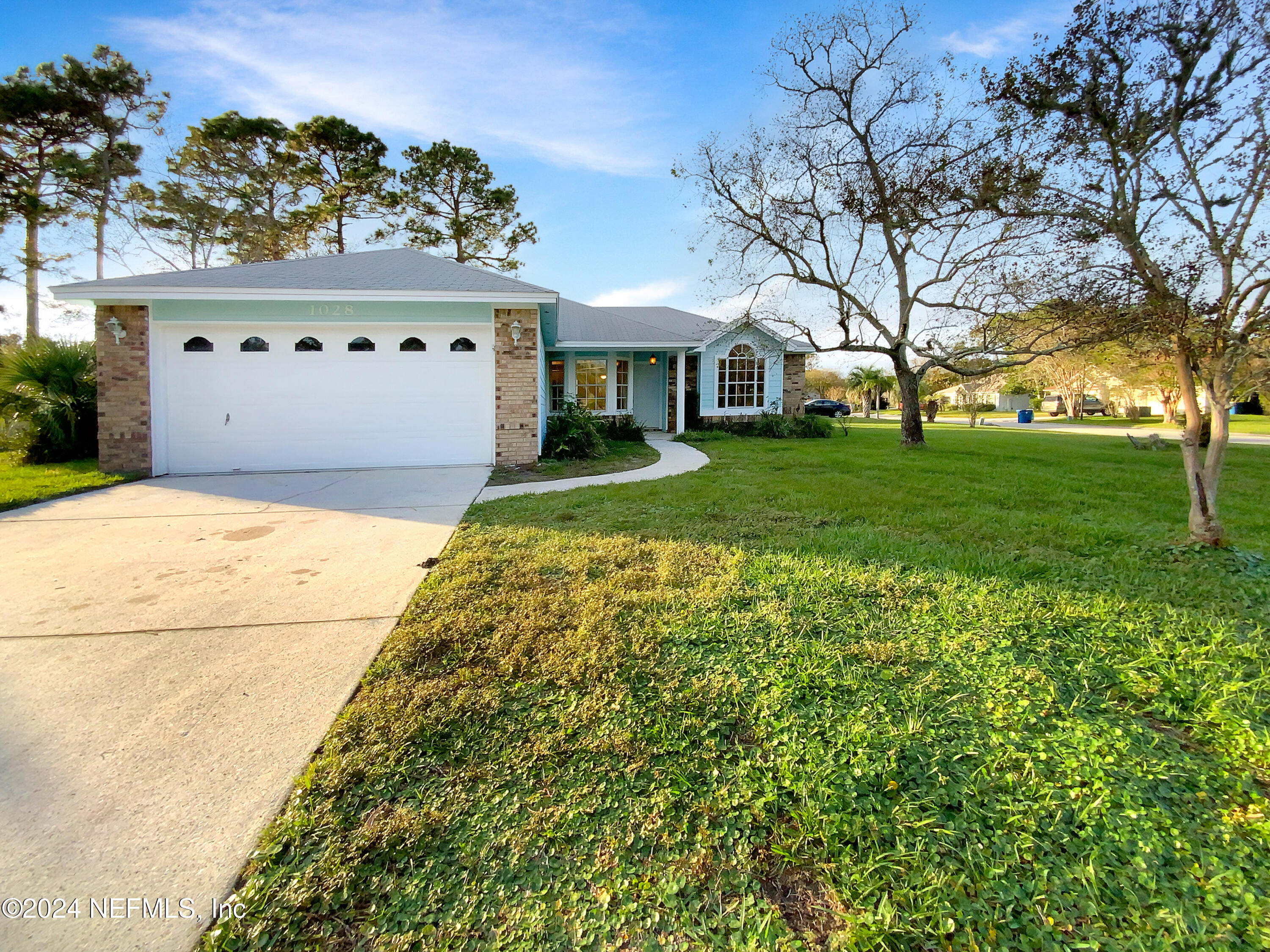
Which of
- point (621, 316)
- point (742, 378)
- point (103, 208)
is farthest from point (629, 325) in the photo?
point (103, 208)

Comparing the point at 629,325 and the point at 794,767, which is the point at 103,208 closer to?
the point at 629,325

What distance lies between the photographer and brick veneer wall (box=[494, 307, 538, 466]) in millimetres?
9289

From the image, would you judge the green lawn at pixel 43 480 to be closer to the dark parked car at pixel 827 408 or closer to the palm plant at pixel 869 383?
the dark parked car at pixel 827 408

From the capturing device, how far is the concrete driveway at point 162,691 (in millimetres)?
1593

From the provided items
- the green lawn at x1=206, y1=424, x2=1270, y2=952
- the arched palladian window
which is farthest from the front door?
the green lawn at x1=206, y1=424, x2=1270, y2=952

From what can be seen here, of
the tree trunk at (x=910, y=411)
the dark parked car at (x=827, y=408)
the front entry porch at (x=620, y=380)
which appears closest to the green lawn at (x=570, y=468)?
the front entry porch at (x=620, y=380)

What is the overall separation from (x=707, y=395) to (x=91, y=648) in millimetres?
15562

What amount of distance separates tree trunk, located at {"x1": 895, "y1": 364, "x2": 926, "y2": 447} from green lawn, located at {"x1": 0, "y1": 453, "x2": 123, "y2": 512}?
54.7 feet

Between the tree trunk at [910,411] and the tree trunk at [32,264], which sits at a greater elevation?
the tree trunk at [32,264]

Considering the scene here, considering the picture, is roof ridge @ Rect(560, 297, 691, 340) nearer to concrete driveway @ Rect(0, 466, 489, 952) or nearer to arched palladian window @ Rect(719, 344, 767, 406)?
arched palladian window @ Rect(719, 344, 767, 406)

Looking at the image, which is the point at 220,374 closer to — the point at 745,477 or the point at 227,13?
the point at 227,13

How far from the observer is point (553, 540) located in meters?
4.99

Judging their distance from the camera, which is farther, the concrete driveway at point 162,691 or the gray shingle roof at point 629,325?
the gray shingle roof at point 629,325

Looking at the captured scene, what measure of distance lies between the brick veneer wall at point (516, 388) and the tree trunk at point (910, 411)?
10.3m
